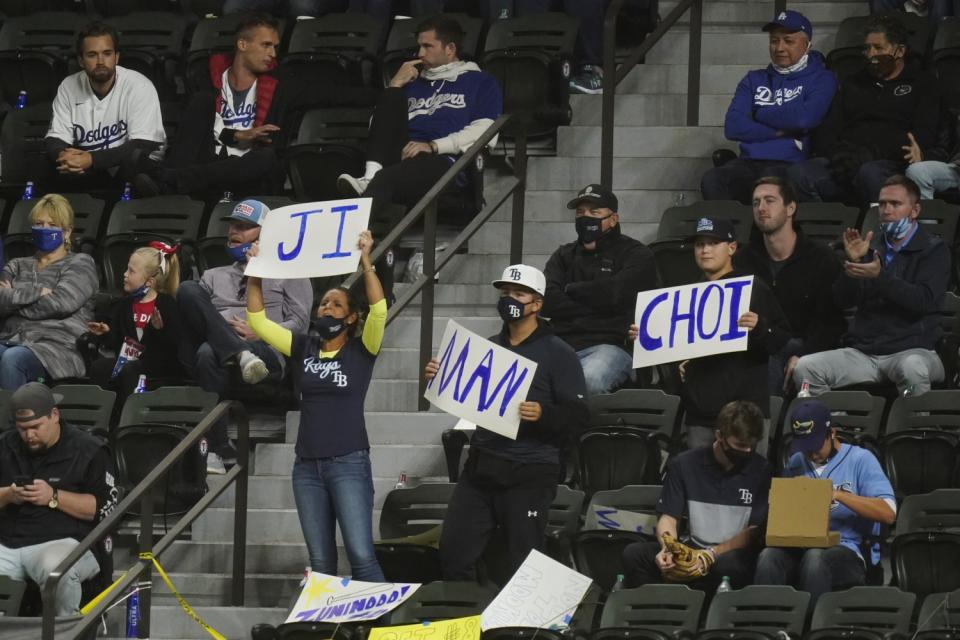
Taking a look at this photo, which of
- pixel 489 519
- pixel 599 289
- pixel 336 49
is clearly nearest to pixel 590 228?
pixel 599 289

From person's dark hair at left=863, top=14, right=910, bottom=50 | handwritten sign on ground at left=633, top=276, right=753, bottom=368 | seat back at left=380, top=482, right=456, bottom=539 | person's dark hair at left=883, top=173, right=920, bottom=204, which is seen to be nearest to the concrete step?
person's dark hair at left=863, top=14, right=910, bottom=50

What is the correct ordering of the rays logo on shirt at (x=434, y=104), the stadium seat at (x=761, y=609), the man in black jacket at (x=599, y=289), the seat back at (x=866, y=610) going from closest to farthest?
the seat back at (x=866, y=610) < the stadium seat at (x=761, y=609) < the man in black jacket at (x=599, y=289) < the rays logo on shirt at (x=434, y=104)

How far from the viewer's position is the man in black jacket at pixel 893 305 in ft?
33.8

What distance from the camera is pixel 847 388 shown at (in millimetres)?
10492

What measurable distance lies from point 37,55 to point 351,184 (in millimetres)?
3456

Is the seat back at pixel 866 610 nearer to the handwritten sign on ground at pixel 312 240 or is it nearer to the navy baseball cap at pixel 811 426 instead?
the navy baseball cap at pixel 811 426

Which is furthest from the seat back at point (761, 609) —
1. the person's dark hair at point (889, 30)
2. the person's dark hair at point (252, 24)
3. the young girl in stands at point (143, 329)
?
the person's dark hair at point (252, 24)

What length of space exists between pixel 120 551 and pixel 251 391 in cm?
114

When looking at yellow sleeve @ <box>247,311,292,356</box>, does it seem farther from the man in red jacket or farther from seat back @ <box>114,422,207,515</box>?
the man in red jacket

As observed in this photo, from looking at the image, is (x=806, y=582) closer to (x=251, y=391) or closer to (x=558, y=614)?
(x=558, y=614)

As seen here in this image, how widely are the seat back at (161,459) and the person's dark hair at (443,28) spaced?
10.6ft

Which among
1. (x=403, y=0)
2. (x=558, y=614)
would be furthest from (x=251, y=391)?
(x=403, y=0)

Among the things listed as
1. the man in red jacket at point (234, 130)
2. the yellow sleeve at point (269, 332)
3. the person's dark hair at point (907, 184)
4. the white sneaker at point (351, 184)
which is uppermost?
the man in red jacket at point (234, 130)

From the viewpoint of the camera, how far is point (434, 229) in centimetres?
1122
